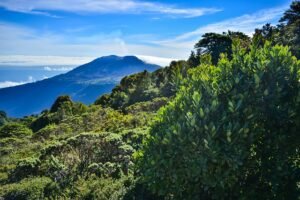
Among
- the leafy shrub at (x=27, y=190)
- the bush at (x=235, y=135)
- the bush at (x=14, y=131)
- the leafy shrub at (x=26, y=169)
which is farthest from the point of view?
the bush at (x=14, y=131)

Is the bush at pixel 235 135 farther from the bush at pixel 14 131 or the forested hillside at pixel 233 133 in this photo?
the bush at pixel 14 131

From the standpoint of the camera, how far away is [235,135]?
6.60 m

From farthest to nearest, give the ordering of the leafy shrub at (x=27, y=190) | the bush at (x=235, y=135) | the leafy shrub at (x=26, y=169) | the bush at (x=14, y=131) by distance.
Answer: the bush at (x=14, y=131) → the leafy shrub at (x=26, y=169) → the leafy shrub at (x=27, y=190) → the bush at (x=235, y=135)

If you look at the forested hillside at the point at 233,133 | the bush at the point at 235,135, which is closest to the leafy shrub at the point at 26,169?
the forested hillside at the point at 233,133

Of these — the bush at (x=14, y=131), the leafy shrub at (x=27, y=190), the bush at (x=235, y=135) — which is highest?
the bush at (x=235, y=135)

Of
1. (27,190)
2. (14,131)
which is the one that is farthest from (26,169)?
(14,131)

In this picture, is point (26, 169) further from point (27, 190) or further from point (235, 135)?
point (235, 135)

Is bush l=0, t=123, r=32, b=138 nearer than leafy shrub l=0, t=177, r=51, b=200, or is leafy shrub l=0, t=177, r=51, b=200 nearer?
leafy shrub l=0, t=177, r=51, b=200

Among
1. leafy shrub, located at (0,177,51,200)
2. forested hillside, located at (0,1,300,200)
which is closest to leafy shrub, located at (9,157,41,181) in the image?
leafy shrub, located at (0,177,51,200)

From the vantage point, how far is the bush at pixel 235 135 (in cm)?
669

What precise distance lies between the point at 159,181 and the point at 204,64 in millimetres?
2695

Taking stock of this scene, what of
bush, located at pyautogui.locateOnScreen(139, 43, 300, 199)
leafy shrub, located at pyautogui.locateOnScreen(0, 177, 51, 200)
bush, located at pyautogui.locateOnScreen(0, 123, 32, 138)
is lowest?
bush, located at pyautogui.locateOnScreen(0, 123, 32, 138)

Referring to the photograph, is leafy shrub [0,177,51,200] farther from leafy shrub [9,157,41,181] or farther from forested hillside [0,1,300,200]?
forested hillside [0,1,300,200]

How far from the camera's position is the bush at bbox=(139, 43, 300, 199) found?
263 inches
